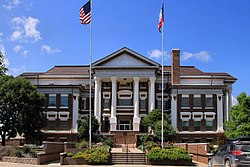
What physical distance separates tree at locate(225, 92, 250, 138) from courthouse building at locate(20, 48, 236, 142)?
1906 cm

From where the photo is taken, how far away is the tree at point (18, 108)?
41.5 meters

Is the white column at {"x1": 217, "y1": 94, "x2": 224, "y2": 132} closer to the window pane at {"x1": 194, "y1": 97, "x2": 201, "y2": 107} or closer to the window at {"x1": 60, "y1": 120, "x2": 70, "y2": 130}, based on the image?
the window pane at {"x1": 194, "y1": 97, "x2": 201, "y2": 107}

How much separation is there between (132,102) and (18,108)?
2560 cm

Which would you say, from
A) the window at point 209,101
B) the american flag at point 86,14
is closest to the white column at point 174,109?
the window at point 209,101

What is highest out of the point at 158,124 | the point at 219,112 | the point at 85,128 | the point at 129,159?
the point at 219,112

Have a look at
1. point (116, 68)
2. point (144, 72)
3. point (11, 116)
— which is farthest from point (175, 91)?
point (11, 116)

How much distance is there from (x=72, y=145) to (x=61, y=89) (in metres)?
20.6

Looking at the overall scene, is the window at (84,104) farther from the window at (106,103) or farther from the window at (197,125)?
the window at (197,125)

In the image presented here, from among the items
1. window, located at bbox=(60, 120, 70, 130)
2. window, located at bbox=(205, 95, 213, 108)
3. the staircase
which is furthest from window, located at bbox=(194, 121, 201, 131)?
the staircase

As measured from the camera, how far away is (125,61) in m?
61.4

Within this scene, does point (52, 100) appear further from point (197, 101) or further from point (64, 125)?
point (197, 101)

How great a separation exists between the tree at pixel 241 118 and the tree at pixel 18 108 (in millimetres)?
22392

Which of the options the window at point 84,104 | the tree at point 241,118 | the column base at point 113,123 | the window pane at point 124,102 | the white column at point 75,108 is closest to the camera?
the tree at point 241,118

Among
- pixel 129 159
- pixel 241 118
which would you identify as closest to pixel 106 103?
pixel 241 118
